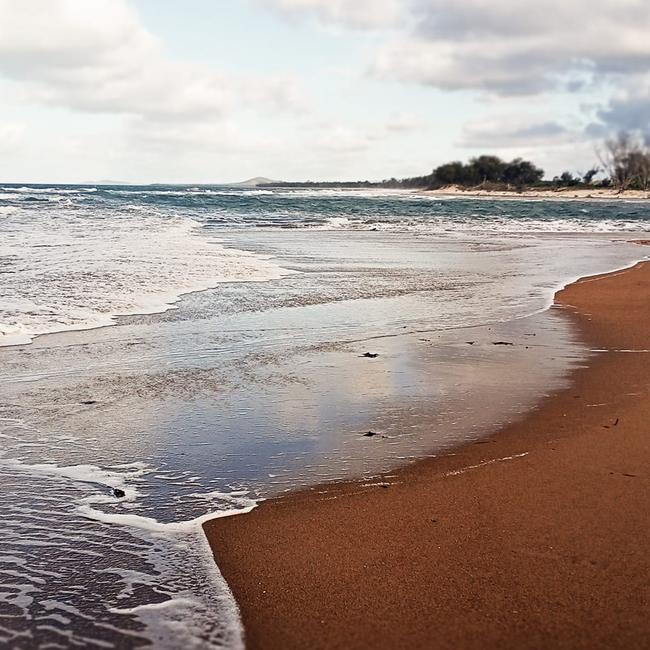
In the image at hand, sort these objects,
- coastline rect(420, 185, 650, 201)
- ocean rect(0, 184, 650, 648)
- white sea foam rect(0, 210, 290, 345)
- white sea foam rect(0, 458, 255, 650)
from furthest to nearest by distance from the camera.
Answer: coastline rect(420, 185, 650, 201), white sea foam rect(0, 210, 290, 345), ocean rect(0, 184, 650, 648), white sea foam rect(0, 458, 255, 650)

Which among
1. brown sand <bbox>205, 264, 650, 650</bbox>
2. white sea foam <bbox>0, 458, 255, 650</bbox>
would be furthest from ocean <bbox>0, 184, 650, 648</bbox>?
brown sand <bbox>205, 264, 650, 650</bbox>

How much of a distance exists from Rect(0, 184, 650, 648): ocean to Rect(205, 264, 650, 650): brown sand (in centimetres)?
21

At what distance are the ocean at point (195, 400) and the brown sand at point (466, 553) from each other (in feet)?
0.70

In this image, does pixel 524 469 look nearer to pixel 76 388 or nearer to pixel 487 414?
pixel 487 414

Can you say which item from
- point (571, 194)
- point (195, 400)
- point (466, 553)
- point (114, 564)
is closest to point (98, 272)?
point (195, 400)

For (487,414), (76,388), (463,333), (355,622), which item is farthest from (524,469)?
(463,333)

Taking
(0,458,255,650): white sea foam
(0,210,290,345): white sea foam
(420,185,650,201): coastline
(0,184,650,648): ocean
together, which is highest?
(420,185,650,201): coastline

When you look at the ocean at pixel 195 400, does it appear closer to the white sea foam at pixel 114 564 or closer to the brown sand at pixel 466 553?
the white sea foam at pixel 114 564

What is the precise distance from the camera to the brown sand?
8.95ft

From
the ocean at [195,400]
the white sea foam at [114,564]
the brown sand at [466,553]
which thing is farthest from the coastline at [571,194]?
the white sea foam at [114,564]

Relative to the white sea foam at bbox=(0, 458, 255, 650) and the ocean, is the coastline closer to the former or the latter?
the ocean

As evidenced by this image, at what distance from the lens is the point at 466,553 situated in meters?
3.29

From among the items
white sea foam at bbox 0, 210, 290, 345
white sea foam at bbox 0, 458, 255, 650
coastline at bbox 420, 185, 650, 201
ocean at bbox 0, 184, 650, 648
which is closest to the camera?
white sea foam at bbox 0, 458, 255, 650

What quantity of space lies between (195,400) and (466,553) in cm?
284
